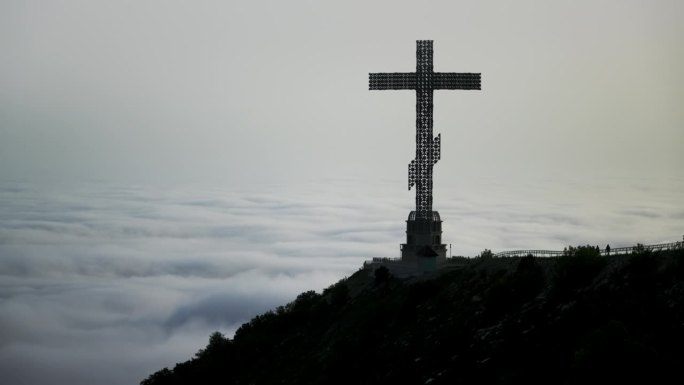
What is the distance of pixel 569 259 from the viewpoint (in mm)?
52281

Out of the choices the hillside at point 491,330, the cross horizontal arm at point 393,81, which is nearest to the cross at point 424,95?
the cross horizontal arm at point 393,81

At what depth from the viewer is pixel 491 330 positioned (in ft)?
163

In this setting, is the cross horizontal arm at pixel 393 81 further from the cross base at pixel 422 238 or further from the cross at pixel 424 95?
the cross base at pixel 422 238

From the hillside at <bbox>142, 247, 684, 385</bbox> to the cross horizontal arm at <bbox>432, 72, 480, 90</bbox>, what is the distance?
655 inches

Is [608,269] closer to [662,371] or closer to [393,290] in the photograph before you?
[662,371]

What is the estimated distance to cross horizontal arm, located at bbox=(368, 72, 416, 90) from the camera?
277ft

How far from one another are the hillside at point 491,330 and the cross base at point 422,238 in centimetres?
281

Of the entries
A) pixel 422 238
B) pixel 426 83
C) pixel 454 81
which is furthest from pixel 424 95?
pixel 422 238

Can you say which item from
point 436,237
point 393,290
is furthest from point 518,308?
point 436,237

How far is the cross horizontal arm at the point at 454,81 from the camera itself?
276 feet

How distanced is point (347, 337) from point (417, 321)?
8.34 metres

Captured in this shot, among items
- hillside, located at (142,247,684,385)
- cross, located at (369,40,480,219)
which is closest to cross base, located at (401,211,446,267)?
cross, located at (369,40,480,219)

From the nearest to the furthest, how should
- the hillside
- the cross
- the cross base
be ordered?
the hillside < the cross base < the cross

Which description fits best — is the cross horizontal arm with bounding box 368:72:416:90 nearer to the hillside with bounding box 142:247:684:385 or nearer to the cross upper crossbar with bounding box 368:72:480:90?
the cross upper crossbar with bounding box 368:72:480:90
